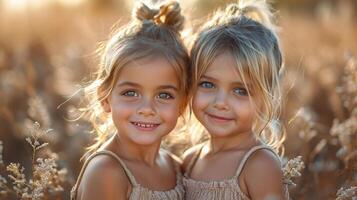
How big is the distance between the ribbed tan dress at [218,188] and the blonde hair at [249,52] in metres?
0.25

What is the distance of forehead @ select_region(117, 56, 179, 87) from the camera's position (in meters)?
3.26

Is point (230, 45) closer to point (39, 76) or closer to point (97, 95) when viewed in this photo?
point (97, 95)

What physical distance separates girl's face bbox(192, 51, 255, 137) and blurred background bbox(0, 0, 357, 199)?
238 mm

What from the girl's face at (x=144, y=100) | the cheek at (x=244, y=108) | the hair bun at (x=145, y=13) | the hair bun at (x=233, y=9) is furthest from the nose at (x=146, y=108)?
the hair bun at (x=233, y=9)

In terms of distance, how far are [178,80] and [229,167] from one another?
479 mm

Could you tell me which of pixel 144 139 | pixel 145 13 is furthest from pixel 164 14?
pixel 144 139

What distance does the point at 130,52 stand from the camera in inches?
130

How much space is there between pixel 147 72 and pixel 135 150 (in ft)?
1.32

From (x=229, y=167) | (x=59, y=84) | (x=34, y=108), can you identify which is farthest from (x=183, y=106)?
(x=59, y=84)

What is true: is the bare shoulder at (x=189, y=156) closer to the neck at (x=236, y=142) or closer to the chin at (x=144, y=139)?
the neck at (x=236, y=142)

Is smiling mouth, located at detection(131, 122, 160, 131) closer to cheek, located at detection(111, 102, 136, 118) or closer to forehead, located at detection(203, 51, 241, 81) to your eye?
cheek, located at detection(111, 102, 136, 118)

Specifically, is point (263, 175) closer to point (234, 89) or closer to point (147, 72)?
point (234, 89)

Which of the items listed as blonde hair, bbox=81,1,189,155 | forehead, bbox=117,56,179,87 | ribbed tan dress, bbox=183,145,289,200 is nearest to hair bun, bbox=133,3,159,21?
blonde hair, bbox=81,1,189,155

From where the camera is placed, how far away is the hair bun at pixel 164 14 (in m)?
3.57
